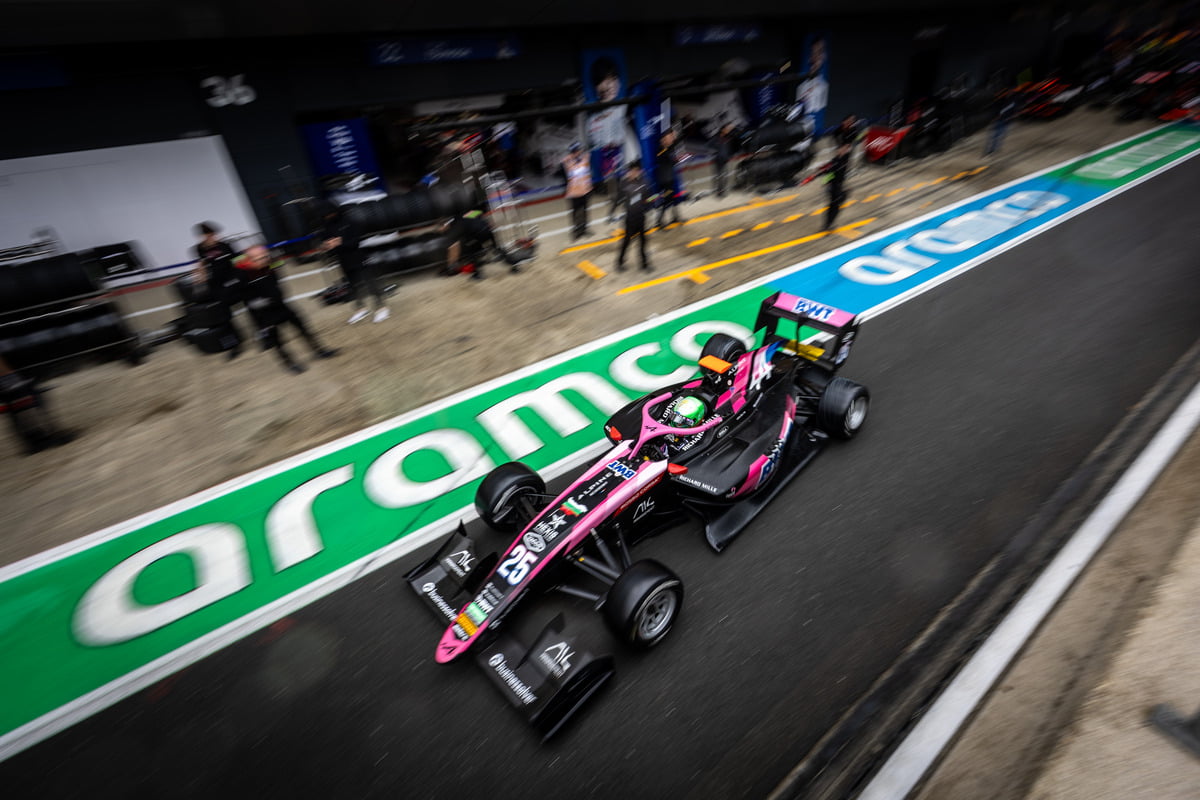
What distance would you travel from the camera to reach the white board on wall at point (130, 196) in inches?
376

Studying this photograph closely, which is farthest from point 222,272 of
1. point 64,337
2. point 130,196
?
point 130,196

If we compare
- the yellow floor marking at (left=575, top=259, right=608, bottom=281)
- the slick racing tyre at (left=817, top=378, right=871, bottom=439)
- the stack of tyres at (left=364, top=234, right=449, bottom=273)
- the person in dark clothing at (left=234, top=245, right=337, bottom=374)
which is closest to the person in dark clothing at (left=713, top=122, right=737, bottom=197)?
the yellow floor marking at (left=575, top=259, right=608, bottom=281)

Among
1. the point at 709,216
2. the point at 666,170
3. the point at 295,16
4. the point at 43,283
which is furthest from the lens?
the point at 709,216

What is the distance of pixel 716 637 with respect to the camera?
3.85 metres

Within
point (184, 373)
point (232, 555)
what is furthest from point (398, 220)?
point (232, 555)

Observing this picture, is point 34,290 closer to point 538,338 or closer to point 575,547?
point 538,338

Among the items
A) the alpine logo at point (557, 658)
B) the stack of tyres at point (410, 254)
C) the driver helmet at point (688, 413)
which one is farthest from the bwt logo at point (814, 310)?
the stack of tyres at point (410, 254)

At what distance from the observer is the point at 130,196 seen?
10297 millimetres

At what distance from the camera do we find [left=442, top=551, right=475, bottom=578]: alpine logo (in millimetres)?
4117

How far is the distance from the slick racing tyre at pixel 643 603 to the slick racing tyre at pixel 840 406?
2385mm

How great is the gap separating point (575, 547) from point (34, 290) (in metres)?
9.03

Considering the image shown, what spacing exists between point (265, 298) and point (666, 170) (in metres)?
7.60

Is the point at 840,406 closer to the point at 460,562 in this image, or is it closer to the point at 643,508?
the point at 643,508

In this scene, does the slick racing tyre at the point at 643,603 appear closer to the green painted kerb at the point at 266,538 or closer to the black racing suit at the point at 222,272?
the green painted kerb at the point at 266,538
